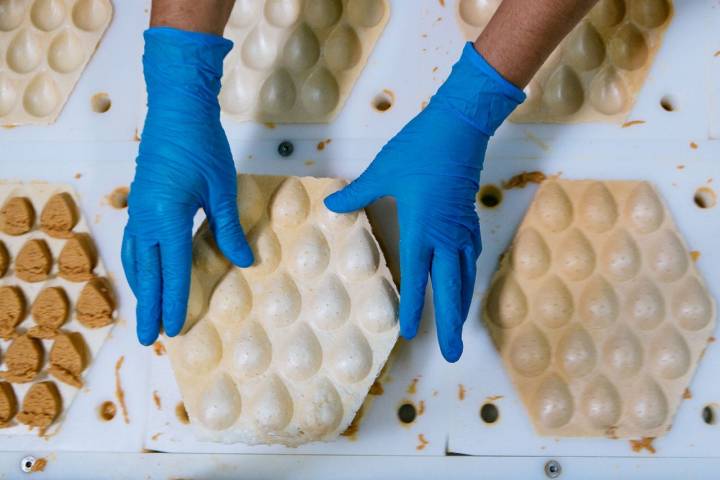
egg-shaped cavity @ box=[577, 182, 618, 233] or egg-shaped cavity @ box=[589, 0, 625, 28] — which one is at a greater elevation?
egg-shaped cavity @ box=[589, 0, 625, 28]

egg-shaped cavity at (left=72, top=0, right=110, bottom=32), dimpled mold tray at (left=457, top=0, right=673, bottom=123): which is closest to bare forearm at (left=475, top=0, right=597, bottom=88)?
dimpled mold tray at (left=457, top=0, right=673, bottom=123)

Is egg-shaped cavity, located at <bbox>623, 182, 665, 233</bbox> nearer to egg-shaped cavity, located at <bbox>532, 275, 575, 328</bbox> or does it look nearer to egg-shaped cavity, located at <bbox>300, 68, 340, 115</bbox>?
egg-shaped cavity, located at <bbox>532, 275, 575, 328</bbox>

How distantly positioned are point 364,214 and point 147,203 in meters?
0.31

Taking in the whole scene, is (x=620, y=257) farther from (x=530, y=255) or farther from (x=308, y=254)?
(x=308, y=254)

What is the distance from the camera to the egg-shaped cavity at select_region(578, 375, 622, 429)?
3.03ft

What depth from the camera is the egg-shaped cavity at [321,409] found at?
2.87 feet

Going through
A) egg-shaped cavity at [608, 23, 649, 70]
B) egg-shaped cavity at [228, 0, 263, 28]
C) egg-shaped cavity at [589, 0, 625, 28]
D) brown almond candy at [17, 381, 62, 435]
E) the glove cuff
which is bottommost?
brown almond candy at [17, 381, 62, 435]

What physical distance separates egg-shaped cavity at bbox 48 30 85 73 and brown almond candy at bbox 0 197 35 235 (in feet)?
0.79

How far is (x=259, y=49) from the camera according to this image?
1038 mm

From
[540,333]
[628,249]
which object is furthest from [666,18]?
[540,333]

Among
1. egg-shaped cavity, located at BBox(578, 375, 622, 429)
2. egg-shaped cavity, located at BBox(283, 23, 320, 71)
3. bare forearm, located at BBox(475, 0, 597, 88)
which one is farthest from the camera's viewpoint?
egg-shaped cavity, located at BBox(283, 23, 320, 71)

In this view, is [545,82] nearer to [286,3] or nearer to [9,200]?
[286,3]

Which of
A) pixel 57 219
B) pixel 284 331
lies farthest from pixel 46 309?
pixel 284 331

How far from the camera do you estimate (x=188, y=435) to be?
950mm
